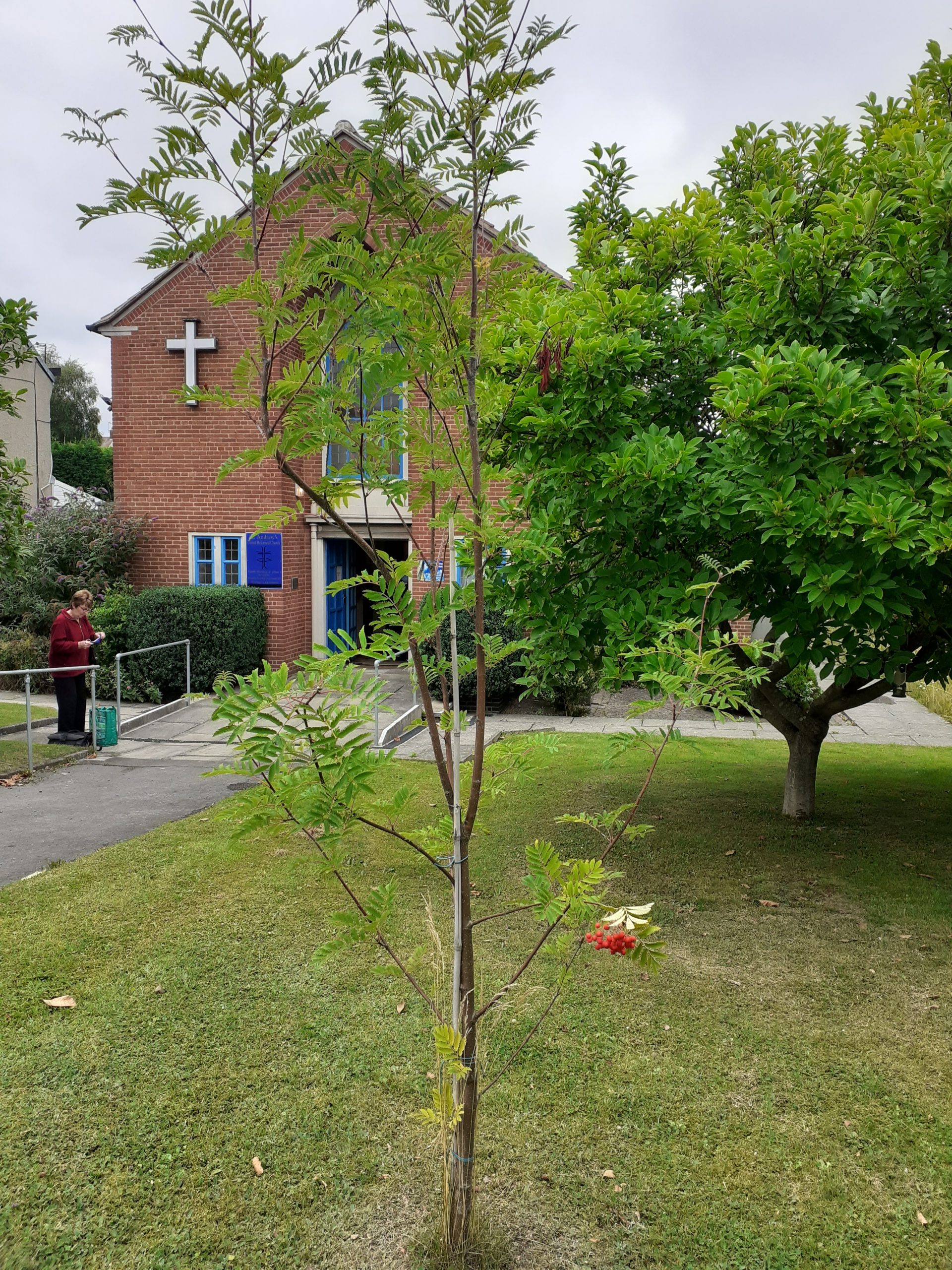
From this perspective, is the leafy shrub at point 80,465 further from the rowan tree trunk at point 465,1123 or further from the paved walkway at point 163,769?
the rowan tree trunk at point 465,1123

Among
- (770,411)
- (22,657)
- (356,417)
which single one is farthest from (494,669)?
(356,417)

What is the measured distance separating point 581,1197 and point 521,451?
14.3 ft

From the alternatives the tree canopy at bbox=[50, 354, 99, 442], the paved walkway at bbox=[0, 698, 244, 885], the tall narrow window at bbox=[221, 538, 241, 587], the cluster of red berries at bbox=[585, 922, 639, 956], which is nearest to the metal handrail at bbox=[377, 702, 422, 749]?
the paved walkway at bbox=[0, 698, 244, 885]

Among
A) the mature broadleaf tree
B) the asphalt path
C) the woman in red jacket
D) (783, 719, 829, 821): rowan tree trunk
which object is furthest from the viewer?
the woman in red jacket

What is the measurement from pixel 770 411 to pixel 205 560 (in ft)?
42.8

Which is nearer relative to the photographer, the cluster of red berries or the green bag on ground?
the cluster of red berries

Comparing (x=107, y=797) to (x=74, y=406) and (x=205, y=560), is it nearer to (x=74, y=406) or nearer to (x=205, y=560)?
(x=205, y=560)

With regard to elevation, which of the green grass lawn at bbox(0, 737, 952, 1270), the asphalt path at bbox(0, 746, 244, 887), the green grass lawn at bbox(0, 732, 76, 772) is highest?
the green grass lawn at bbox(0, 732, 76, 772)

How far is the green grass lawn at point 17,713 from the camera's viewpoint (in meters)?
12.0

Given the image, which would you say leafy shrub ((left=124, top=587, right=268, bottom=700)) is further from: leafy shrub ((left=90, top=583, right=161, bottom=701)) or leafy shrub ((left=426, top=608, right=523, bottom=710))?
leafy shrub ((left=426, top=608, right=523, bottom=710))

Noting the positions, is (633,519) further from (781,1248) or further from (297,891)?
(781,1248)

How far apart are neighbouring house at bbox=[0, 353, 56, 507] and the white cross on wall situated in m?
17.8

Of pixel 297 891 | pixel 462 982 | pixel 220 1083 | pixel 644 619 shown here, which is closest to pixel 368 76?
pixel 462 982

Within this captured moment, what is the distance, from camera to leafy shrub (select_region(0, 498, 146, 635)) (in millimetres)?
15133
